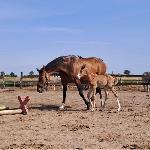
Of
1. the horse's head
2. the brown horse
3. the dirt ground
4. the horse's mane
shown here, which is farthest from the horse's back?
the dirt ground

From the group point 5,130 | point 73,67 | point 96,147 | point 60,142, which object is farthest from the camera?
point 73,67

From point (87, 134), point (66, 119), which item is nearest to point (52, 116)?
point (66, 119)

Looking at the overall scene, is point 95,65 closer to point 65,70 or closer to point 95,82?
point 65,70

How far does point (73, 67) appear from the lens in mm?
16359

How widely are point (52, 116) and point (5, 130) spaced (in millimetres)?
3030

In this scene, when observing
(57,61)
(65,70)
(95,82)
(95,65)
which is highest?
(57,61)

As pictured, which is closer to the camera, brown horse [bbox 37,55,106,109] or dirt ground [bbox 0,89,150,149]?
dirt ground [bbox 0,89,150,149]

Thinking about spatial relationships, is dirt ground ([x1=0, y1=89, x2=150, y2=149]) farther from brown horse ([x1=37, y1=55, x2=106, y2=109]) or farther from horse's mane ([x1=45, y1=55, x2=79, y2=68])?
horse's mane ([x1=45, y1=55, x2=79, y2=68])

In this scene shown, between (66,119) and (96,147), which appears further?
(66,119)

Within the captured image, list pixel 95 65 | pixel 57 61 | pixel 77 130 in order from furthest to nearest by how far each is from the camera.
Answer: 1. pixel 95 65
2. pixel 57 61
3. pixel 77 130

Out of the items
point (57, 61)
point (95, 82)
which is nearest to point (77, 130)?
point (95, 82)

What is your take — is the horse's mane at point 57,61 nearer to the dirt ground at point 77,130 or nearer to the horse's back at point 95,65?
the horse's back at point 95,65

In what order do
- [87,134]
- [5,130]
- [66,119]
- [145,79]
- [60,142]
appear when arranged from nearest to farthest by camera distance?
[60,142], [87,134], [5,130], [66,119], [145,79]

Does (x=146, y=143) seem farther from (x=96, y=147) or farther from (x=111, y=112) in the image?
(x=111, y=112)
